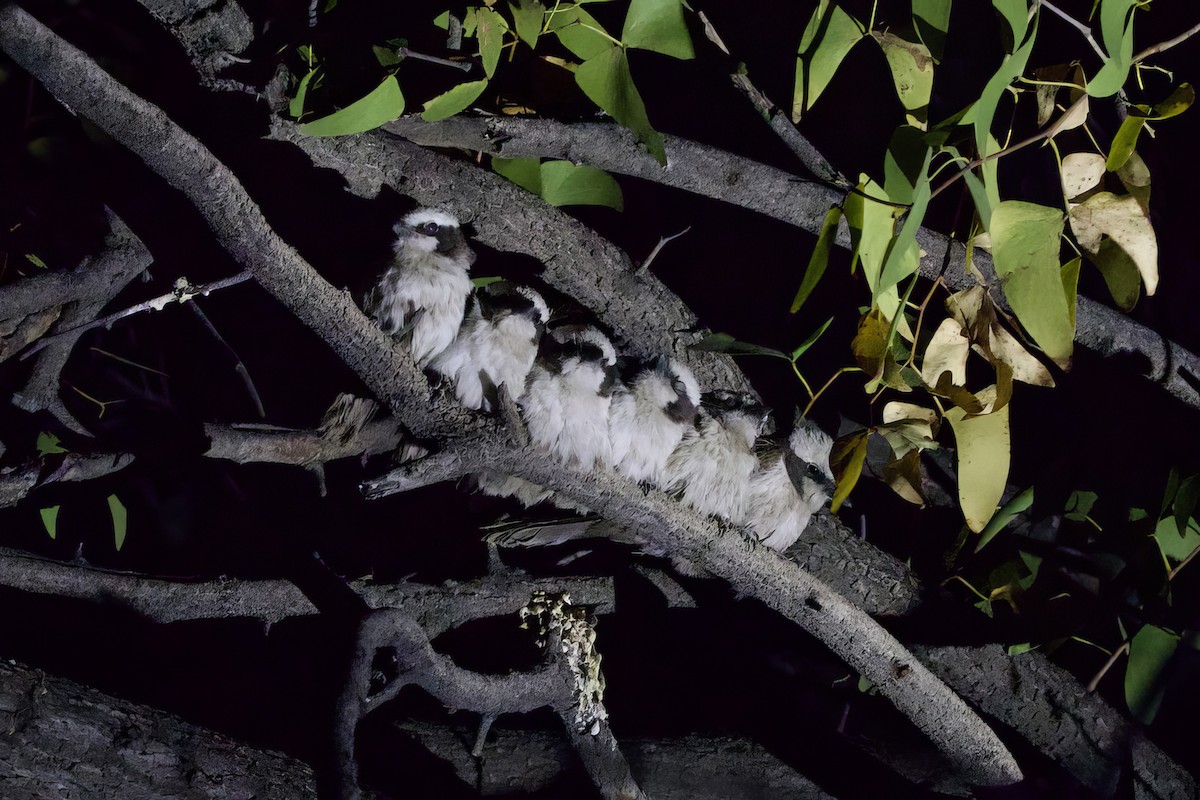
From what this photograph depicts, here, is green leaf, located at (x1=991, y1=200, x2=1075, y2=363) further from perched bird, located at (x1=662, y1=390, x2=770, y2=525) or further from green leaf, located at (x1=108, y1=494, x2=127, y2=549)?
green leaf, located at (x1=108, y1=494, x2=127, y2=549)

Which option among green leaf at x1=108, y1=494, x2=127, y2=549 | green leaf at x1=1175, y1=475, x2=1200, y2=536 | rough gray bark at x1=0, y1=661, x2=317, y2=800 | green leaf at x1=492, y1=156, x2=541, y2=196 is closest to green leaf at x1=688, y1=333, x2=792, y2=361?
green leaf at x1=492, y1=156, x2=541, y2=196

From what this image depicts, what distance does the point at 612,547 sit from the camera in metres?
1.46

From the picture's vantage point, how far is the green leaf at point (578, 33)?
1039 millimetres

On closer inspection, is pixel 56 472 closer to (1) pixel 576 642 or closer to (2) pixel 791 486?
(1) pixel 576 642

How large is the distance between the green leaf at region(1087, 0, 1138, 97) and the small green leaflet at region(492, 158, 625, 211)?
648 mm

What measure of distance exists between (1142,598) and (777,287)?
802 millimetres

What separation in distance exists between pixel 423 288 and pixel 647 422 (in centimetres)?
38

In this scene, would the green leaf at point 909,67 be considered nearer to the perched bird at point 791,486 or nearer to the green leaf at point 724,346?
the green leaf at point 724,346

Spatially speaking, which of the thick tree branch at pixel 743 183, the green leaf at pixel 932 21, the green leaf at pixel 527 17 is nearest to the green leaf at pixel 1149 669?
the thick tree branch at pixel 743 183

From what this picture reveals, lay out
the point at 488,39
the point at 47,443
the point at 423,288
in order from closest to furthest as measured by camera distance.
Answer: the point at 488,39
the point at 423,288
the point at 47,443

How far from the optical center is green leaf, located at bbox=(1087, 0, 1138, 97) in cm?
86

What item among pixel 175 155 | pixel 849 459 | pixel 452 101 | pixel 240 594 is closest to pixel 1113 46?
pixel 849 459

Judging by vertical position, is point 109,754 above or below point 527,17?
below

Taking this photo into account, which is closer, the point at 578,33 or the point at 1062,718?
the point at 578,33
